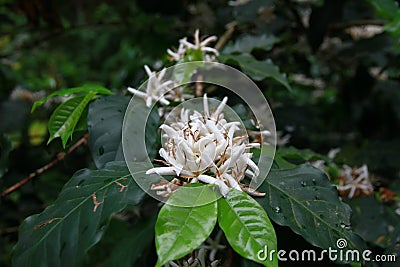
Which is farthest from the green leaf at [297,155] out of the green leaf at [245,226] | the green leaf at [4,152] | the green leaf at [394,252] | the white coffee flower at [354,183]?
the green leaf at [4,152]

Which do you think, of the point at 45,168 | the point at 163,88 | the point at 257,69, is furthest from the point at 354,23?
the point at 45,168

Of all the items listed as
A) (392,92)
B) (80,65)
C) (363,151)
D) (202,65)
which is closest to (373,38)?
(392,92)

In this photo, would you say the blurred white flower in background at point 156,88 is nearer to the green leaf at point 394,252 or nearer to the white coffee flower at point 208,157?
the white coffee flower at point 208,157

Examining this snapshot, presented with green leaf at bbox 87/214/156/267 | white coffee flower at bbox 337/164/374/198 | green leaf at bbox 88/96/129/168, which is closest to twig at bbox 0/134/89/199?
green leaf at bbox 88/96/129/168

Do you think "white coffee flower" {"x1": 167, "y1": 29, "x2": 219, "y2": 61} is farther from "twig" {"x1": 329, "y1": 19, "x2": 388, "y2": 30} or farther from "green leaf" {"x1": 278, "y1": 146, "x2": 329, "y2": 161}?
"twig" {"x1": 329, "y1": 19, "x2": 388, "y2": 30}

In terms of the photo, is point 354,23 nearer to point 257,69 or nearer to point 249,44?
point 249,44
